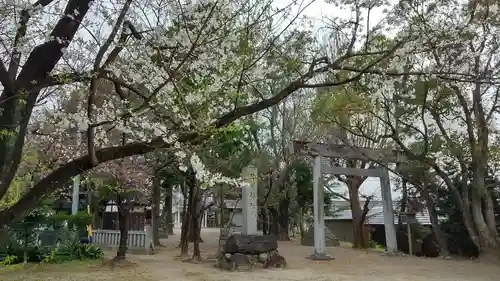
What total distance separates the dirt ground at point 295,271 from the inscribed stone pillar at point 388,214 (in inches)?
47.5

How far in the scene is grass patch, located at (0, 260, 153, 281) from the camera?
8445 mm

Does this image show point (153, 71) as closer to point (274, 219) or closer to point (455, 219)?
point (455, 219)

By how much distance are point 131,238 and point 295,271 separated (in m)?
6.58

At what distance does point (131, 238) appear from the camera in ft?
47.2

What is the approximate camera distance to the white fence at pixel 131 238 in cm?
1400

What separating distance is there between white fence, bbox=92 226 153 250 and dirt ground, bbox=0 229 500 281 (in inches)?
76.8

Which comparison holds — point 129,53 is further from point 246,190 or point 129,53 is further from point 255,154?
point 255,154

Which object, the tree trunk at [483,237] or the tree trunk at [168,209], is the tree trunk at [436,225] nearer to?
the tree trunk at [483,237]

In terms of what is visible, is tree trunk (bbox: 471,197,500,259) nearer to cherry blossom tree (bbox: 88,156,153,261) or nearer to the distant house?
the distant house

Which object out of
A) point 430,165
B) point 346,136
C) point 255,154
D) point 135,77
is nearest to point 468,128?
point 430,165

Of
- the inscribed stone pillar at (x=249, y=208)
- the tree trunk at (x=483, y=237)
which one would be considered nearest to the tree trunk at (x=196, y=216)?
the inscribed stone pillar at (x=249, y=208)

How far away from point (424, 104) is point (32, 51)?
9204 millimetres

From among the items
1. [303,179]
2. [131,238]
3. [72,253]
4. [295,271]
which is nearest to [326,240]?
[303,179]

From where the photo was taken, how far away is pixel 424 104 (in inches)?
417
